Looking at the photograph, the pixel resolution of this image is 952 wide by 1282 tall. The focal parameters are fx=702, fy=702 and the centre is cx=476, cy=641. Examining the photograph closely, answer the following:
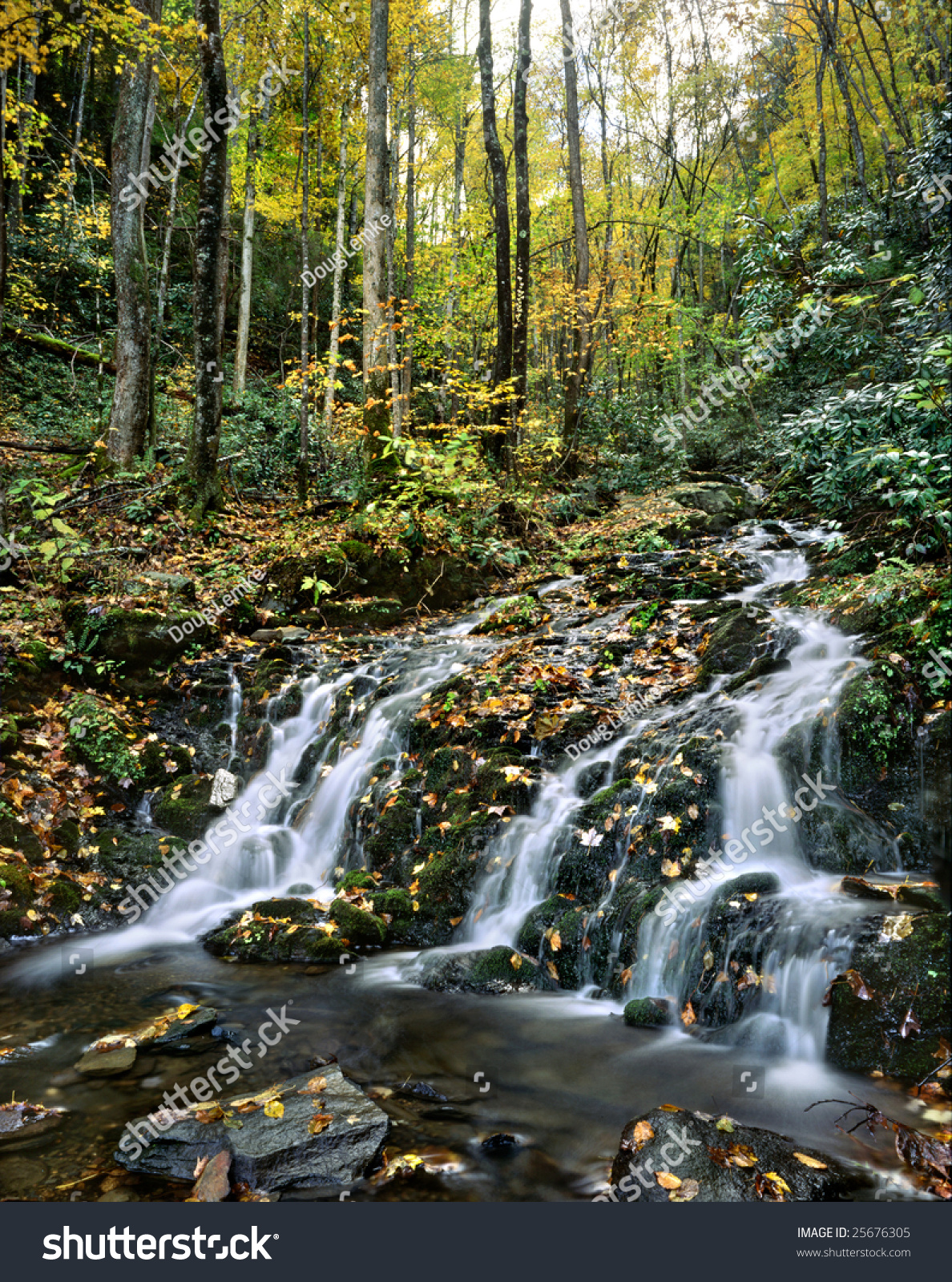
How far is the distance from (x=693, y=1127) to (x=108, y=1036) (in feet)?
11.5

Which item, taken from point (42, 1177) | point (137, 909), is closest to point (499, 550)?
point (137, 909)

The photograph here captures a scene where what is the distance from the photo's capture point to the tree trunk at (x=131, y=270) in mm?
11383

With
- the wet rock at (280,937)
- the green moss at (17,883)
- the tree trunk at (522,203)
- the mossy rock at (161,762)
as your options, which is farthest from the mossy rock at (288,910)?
the tree trunk at (522,203)

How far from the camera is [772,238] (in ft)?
30.1

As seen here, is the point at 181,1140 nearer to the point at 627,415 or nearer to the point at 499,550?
the point at 499,550

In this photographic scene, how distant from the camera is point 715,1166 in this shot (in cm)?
286

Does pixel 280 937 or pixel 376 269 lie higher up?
pixel 376 269

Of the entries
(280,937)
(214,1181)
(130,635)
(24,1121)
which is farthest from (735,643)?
(130,635)

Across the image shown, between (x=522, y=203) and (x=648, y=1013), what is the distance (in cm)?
1564

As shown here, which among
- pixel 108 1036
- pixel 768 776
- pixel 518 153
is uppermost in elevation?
pixel 518 153

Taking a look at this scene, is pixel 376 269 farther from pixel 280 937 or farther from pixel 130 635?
pixel 280 937

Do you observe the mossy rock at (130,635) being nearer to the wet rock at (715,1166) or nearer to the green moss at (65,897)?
the green moss at (65,897)

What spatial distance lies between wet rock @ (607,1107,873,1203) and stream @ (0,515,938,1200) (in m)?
0.23

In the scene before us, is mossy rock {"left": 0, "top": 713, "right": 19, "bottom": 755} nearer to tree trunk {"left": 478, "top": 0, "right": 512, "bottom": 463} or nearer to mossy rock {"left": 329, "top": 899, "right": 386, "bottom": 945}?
mossy rock {"left": 329, "top": 899, "right": 386, "bottom": 945}
